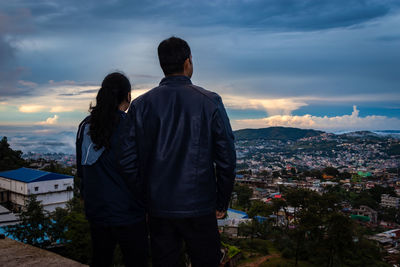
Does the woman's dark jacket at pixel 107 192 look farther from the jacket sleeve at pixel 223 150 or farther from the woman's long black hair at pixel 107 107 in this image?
the jacket sleeve at pixel 223 150

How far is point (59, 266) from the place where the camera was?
276 cm

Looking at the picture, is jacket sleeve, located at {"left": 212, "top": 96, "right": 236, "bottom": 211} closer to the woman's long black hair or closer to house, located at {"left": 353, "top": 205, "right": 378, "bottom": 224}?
the woman's long black hair

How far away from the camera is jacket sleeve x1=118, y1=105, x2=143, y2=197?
1731mm

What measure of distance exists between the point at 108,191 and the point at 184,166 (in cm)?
65

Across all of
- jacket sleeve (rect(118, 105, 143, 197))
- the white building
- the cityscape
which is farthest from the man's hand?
the white building

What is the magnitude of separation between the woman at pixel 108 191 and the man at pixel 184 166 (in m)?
0.33

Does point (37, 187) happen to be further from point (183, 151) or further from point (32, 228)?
point (183, 151)

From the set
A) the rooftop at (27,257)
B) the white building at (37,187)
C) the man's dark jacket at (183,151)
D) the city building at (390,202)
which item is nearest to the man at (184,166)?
the man's dark jacket at (183,151)

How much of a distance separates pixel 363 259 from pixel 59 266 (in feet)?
67.6

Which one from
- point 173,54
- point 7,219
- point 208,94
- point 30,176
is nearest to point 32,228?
point 7,219

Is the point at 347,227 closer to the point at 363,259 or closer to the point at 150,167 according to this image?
the point at 363,259

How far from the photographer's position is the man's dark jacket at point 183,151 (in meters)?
1.65

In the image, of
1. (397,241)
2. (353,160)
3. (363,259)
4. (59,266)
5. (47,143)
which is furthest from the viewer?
(353,160)

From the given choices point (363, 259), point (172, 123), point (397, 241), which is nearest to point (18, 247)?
point (172, 123)
